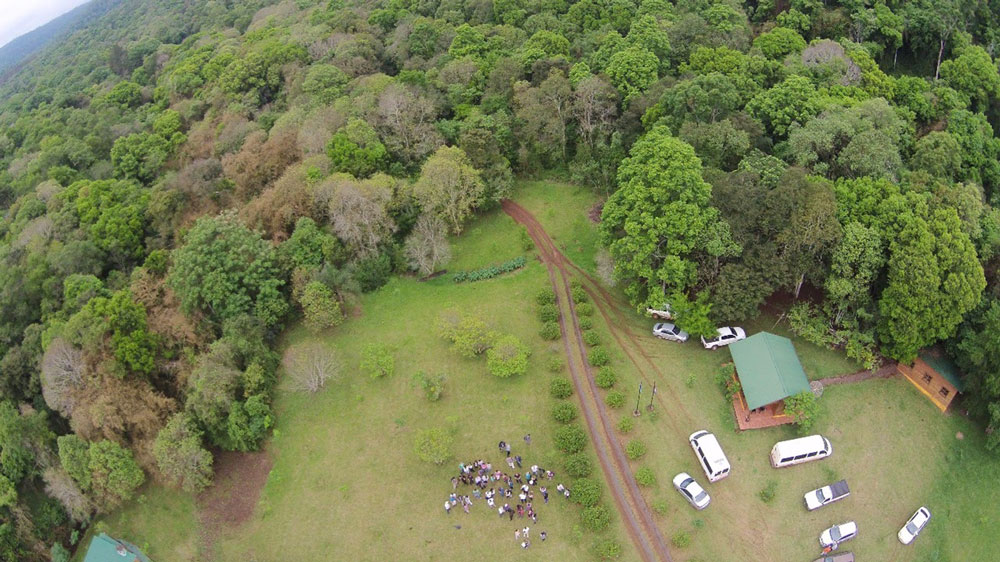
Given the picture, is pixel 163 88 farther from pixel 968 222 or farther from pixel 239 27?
pixel 968 222

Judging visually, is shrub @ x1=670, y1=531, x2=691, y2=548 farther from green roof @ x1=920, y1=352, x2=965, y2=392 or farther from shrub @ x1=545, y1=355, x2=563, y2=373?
green roof @ x1=920, y1=352, x2=965, y2=392

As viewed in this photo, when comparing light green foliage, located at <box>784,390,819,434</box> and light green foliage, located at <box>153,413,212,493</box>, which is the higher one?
light green foliage, located at <box>153,413,212,493</box>

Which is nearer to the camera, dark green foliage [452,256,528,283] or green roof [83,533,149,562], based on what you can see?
green roof [83,533,149,562]

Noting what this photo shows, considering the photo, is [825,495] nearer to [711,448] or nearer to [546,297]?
[711,448]

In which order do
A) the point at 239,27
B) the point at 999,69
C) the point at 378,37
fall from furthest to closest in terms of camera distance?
1. the point at 239,27
2. the point at 378,37
3. the point at 999,69

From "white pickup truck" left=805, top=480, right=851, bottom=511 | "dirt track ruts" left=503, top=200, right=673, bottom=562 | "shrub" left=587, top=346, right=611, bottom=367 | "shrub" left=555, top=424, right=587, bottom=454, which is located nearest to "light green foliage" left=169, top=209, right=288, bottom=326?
"dirt track ruts" left=503, top=200, right=673, bottom=562

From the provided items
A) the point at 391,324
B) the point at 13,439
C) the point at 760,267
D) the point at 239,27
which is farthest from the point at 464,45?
the point at 239,27

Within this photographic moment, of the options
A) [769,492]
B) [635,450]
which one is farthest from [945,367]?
[635,450]
